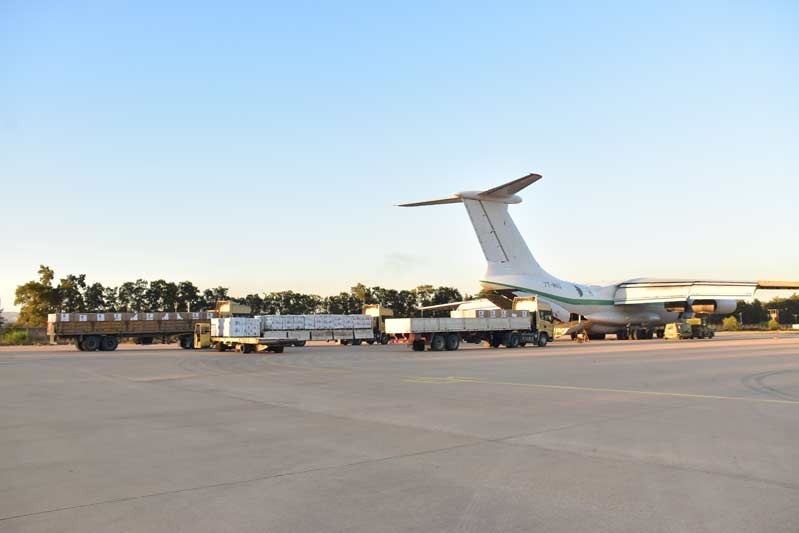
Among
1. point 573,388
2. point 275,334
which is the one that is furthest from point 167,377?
point 275,334

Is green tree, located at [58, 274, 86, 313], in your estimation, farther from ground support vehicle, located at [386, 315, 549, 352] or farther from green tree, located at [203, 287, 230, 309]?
ground support vehicle, located at [386, 315, 549, 352]

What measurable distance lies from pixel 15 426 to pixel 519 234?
49.9 metres

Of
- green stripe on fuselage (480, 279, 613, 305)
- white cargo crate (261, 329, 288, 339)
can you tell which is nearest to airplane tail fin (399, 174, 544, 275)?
green stripe on fuselage (480, 279, 613, 305)

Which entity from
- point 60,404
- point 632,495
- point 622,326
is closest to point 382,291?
point 622,326

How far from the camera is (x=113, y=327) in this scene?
43469mm

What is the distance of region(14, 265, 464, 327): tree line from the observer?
75.7m

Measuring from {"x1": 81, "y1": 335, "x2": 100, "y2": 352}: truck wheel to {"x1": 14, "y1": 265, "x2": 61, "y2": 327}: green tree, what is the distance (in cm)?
3717

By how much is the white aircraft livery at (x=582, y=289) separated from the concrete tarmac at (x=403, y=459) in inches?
1432

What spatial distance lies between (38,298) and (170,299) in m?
26.5

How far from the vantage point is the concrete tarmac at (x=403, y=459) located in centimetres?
558

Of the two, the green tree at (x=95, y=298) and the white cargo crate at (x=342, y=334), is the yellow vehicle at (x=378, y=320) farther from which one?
the green tree at (x=95, y=298)

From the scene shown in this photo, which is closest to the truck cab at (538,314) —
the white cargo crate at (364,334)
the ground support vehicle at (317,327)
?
the white cargo crate at (364,334)

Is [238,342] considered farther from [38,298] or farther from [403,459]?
[38,298]

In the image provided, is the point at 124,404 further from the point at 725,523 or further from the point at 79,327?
the point at 79,327
